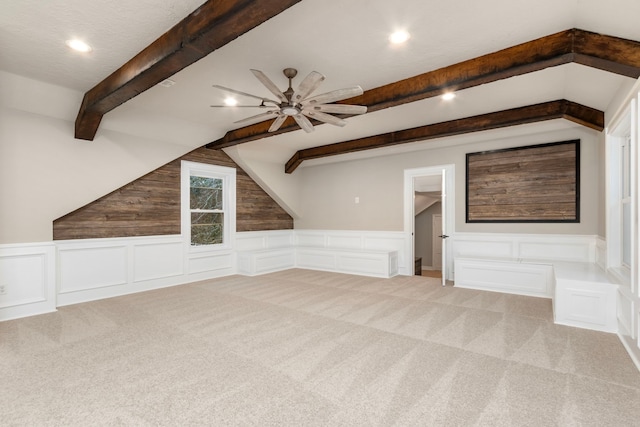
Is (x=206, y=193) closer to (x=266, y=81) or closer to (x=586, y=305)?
(x=266, y=81)

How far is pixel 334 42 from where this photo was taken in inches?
105

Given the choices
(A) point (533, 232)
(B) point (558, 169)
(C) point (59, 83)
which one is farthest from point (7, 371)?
(B) point (558, 169)

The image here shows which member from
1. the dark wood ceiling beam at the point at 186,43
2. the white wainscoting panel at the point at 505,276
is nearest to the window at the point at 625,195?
the white wainscoting panel at the point at 505,276

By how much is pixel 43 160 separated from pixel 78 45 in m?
2.13

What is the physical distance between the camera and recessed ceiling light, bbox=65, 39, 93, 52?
267cm

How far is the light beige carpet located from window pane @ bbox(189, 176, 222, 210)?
233cm

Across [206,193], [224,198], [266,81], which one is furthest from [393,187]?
[266,81]

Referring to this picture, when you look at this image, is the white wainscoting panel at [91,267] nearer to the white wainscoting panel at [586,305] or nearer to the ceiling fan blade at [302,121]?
the ceiling fan blade at [302,121]

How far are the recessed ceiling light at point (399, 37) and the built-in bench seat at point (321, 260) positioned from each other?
4166mm

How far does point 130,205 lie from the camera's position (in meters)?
5.04

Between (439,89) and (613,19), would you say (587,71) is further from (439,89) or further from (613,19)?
(439,89)

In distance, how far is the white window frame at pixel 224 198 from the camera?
572 centimetres

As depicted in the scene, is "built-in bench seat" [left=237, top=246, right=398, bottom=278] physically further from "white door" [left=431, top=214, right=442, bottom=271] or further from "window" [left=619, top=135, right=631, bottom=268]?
"white door" [left=431, top=214, right=442, bottom=271]

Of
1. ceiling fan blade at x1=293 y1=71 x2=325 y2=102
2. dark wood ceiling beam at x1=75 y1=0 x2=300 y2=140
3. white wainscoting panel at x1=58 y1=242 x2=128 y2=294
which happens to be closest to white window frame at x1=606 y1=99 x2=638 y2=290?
ceiling fan blade at x1=293 y1=71 x2=325 y2=102
